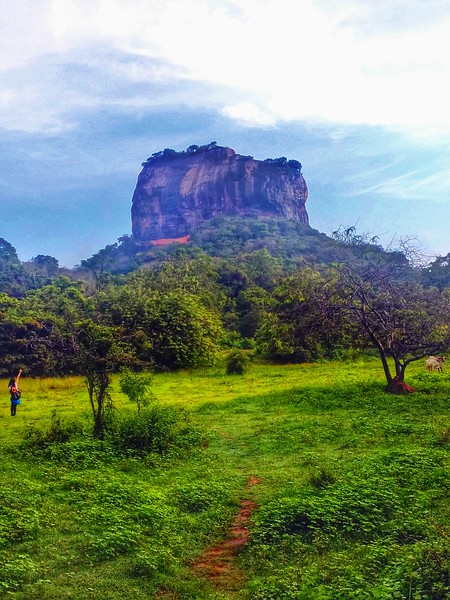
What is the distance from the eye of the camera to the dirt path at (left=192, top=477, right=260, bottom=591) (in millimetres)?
6285

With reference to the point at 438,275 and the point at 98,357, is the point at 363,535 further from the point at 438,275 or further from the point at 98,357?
the point at 438,275

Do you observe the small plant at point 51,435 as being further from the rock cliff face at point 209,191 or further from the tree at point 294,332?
the rock cliff face at point 209,191

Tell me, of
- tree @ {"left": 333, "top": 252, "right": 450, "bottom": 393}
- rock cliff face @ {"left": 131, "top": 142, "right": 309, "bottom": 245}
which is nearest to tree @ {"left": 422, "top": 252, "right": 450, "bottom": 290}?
tree @ {"left": 333, "top": 252, "right": 450, "bottom": 393}

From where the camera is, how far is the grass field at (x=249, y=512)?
19.5 ft

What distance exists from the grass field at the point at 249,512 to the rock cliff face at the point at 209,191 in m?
134

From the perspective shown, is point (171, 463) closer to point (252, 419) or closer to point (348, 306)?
point (252, 419)

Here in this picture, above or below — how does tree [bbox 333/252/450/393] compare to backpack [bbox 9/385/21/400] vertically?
above

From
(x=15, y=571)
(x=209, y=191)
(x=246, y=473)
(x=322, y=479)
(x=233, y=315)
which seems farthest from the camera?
(x=209, y=191)

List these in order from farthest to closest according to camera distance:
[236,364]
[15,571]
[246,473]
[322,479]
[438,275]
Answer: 1. [438,275]
2. [236,364]
3. [246,473]
4. [322,479]
5. [15,571]

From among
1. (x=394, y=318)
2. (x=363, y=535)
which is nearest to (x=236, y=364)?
(x=394, y=318)

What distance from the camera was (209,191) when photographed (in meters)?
148

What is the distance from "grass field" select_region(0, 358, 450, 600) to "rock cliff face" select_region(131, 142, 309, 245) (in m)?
134

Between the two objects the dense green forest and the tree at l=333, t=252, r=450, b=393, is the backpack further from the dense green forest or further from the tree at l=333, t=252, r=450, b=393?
Answer: the tree at l=333, t=252, r=450, b=393

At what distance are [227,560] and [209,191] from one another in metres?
145
